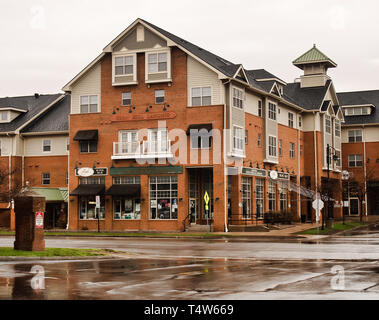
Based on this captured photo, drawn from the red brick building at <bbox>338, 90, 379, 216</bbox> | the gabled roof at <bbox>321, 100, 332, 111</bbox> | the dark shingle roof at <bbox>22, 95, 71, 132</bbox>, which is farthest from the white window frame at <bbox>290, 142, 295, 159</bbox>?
the dark shingle roof at <bbox>22, 95, 71, 132</bbox>

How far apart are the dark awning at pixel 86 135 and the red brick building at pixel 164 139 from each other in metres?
0.09

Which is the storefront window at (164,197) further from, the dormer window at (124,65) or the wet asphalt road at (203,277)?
the wet asphalt road at (203,277)

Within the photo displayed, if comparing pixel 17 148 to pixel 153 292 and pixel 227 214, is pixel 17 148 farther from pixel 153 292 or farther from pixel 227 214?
pixel 153 292

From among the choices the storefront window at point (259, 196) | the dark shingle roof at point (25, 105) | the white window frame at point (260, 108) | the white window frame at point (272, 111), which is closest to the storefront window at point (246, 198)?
the storefront window at point (259, 196)

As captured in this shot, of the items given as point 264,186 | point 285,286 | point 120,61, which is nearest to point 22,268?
point 285,286

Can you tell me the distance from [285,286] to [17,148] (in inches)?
1934

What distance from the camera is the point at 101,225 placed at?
50.5 m

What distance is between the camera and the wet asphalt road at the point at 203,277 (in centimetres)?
1308

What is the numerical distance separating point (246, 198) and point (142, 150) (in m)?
9.46

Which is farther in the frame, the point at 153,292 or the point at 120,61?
Result: the point at 120,61

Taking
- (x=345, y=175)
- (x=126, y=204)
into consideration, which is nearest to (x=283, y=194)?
(x=345, y=175)

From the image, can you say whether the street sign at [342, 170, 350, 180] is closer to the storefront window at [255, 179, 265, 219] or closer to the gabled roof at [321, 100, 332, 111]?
the gabled roof at [321, 100, 332, 111]

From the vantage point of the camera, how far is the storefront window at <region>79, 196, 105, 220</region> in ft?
167
